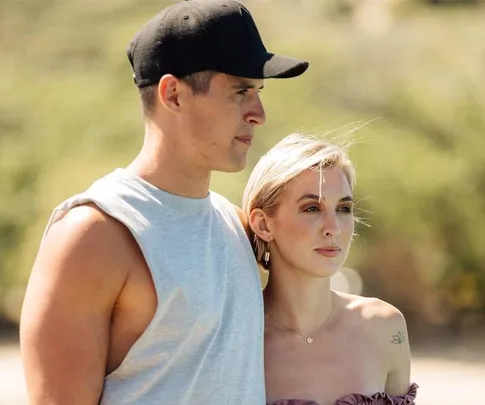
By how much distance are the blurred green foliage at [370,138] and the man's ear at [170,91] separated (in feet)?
20.2

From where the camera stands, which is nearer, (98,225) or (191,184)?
(98,225)

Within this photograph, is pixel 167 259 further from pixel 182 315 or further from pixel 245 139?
pixel 245 139

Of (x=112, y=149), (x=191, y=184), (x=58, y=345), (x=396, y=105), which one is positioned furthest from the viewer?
(x=396, y=105)

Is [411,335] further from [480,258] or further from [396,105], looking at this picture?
[396,105]

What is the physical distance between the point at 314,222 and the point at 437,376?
629 cm

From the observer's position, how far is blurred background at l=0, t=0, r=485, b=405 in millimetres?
9641

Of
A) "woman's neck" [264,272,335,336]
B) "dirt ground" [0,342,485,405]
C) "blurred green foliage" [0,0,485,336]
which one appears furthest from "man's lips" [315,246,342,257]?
"blurred green foliage" [0,0,485,336]

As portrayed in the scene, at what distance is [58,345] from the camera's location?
2.09 m

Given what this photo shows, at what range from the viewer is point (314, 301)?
2656mm

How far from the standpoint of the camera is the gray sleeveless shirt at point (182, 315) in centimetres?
216

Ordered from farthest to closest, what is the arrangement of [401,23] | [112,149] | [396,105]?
[401,23] < [396,105] < [112,149]

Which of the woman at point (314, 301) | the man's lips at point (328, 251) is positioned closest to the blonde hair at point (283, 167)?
the woman at point (314, 301)

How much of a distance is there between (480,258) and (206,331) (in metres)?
7.99

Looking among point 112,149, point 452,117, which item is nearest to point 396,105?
point 452,117
